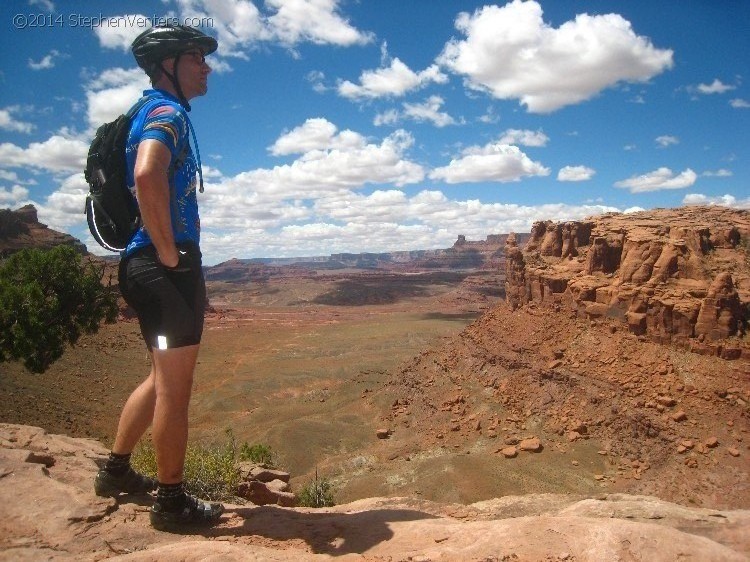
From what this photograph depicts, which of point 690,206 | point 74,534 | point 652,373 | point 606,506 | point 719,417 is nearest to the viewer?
point 74,534

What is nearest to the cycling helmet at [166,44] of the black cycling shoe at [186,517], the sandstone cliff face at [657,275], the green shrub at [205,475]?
the black cycling shoe at [186,517]

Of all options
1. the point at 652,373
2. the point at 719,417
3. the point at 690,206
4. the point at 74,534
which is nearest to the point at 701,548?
the point at 74,534

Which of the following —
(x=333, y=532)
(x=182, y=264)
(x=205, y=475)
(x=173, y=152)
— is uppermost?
(x=173, y=152)

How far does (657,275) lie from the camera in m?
20.7

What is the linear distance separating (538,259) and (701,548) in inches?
1061

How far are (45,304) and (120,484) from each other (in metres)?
11.9

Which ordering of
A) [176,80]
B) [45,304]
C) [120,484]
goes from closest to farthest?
[176,80]
[120,484]
[45,304]

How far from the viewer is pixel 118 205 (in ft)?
11.7

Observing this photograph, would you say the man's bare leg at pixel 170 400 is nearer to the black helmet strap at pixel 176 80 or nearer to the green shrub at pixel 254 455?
the black helmet strap at pixel 176 80

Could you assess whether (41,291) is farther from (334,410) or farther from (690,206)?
(690,206)

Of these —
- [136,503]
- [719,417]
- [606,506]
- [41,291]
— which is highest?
[41,291]

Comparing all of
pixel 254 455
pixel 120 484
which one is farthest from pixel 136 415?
pixel 254 455

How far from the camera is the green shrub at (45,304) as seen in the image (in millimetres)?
13047

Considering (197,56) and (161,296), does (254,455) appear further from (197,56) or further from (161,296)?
(197,56)
